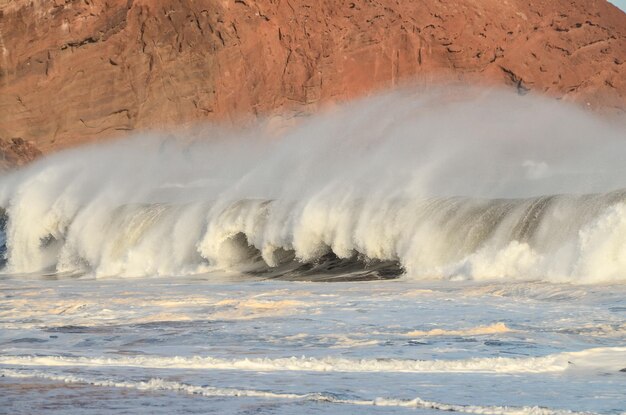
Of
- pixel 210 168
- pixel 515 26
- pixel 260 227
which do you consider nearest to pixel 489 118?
pixel 515 26

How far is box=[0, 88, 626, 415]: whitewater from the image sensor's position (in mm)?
8055

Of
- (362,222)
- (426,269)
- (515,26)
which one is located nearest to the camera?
(426,269)

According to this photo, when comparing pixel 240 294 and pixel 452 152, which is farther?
pixel 452 152

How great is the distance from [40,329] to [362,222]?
10170 millimetres

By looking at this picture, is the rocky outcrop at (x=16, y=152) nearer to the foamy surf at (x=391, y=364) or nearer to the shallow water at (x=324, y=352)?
the shallow water at (x=324, y=352)

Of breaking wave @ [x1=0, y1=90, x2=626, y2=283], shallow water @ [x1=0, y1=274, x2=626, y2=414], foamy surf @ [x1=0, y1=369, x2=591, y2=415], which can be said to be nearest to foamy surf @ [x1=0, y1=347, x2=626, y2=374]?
shallow water @ [x1=0, y1=274, x2=626, y2=414]

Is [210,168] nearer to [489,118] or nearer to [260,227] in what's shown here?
[489,118]

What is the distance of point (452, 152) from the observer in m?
28.0

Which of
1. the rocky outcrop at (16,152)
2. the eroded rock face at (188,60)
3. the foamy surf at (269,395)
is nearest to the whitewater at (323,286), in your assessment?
the foamy surf at (269,395)

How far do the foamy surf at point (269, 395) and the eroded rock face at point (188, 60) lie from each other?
4788 centimetres

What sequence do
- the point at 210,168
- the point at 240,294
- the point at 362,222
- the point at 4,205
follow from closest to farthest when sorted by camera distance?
the point at 240,294 < the point at 362,222 < the point at 4,205 < the point at 210,168

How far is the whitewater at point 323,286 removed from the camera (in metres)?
8.05

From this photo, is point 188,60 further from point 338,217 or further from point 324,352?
point 324,352

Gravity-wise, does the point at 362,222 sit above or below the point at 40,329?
above
